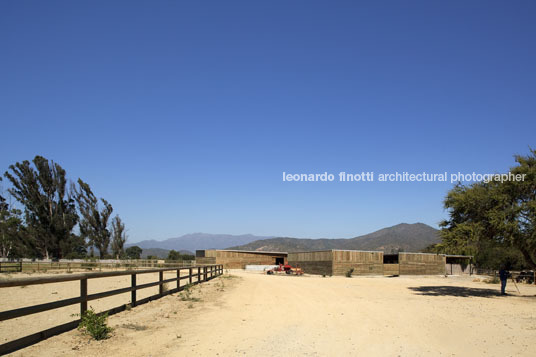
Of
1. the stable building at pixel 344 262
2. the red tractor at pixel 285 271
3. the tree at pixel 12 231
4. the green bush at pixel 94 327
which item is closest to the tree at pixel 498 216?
the green bush at pixel 94 327

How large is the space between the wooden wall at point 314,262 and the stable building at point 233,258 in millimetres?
9532

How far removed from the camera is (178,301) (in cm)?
1288

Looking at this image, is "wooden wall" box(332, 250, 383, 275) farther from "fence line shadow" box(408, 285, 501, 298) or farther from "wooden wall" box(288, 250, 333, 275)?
"fence line shadow" box(408, 285, 501, 298)

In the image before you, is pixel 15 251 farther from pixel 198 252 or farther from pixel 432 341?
pixel 432 341

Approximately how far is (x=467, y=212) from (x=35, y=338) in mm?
20358

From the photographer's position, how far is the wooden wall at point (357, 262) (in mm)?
42844

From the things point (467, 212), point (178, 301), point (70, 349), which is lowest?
point (178, 301)

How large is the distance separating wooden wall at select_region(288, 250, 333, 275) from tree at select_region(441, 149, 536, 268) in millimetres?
23482

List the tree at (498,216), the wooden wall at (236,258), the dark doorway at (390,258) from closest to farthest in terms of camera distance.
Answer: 1. the tree at (498,216)
2. the dark doorway at (390,258)
3. the wooden wall at (236,258)

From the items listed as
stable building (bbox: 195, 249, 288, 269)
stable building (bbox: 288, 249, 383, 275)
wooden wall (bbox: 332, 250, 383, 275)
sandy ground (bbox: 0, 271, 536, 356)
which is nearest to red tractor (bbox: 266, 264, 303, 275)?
stable building (bbox: 288, 249, 383, 275)

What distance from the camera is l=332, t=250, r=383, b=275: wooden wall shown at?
42.8 meters

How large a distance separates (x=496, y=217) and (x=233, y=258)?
4748cm

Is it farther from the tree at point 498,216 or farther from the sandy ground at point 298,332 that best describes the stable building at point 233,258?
the sandy ground at point 298,332

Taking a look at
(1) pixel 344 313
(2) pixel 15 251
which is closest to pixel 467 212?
(1) pixel 344 313
